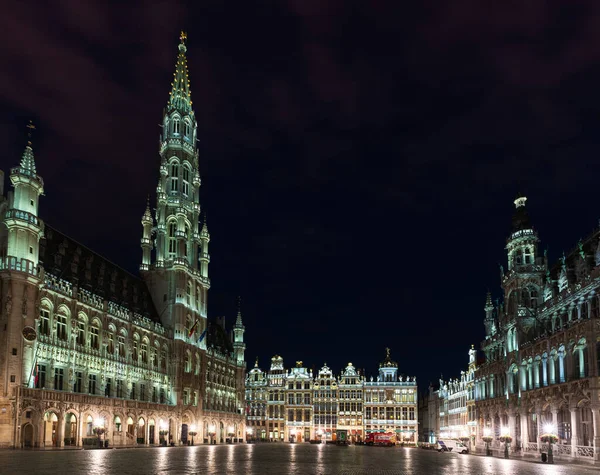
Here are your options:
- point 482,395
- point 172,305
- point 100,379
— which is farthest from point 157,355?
point 482,395

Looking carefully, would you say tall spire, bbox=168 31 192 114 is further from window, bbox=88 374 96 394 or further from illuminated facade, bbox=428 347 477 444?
illuminated facade, bbox=428 347 477 444

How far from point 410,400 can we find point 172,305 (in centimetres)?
8806

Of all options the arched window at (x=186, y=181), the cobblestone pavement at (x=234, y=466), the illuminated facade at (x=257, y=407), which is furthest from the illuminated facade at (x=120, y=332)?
the illuminated facade at (x=257, y=407)

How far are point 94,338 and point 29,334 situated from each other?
53.8ft

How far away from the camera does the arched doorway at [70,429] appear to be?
67812mm

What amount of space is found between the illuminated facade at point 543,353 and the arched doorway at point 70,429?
47360 mm

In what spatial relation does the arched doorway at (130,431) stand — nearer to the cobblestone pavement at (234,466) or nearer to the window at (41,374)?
the window at (41,374)

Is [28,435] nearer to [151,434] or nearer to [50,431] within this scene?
[50,431]

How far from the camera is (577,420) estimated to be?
191ft

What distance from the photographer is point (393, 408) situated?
167375mm

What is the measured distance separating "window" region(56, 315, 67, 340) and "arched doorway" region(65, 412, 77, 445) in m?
8.13

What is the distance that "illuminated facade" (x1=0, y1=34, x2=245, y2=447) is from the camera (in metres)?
61.0

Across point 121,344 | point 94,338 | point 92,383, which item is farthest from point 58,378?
point 121,344

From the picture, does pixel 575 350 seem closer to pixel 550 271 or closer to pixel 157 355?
pixel 550 271
